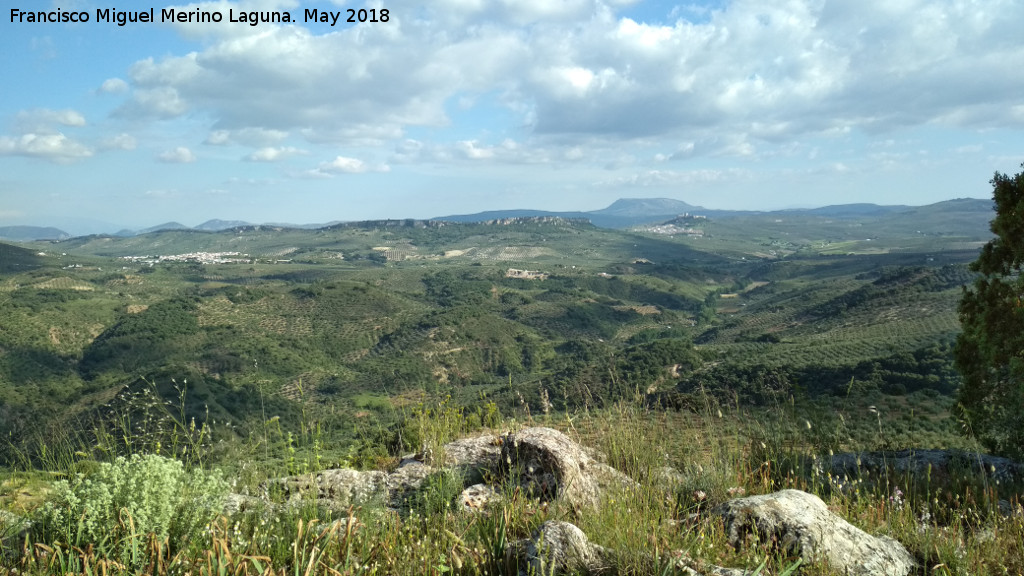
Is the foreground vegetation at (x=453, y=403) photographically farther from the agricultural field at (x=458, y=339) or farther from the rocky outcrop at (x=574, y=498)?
the agricultural field at (x=458, y=339)

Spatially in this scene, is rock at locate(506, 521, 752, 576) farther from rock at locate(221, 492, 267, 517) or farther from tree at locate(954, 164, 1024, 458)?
tree at locate(954, 164, 1024, 458)

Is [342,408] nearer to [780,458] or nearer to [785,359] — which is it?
[785,359]

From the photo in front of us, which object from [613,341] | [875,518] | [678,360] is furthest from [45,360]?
[875,518]

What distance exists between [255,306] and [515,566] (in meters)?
113

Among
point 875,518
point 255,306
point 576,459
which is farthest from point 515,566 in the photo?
point 255,306

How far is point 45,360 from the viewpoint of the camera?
241 ft

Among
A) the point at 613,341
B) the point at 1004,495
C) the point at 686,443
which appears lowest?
the point at 613,341

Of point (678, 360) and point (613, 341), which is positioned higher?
point (678, 360)

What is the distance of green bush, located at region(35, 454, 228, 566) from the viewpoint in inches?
109

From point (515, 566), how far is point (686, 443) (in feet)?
9.85

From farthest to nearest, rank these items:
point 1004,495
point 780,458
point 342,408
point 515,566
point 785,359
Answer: point 342,408 → point 785,359 → point 780,458 → point 1004,495 → point 515,566

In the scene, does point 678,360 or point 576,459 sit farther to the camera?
point 678,360

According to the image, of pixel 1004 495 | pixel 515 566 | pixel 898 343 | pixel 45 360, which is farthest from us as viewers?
pixel 45 360

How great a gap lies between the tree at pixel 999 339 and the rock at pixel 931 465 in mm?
2169
